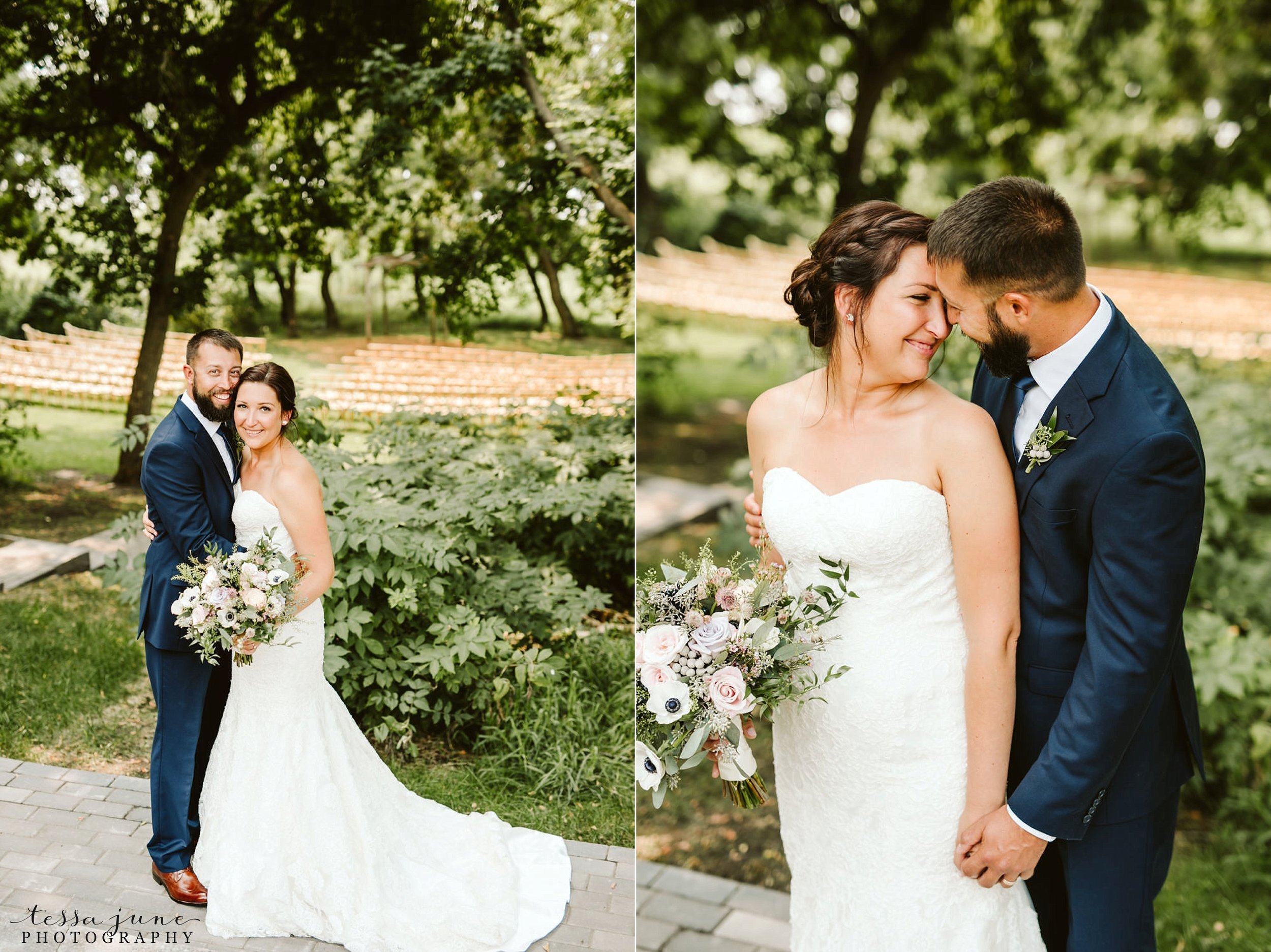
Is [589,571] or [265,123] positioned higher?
[265,123]

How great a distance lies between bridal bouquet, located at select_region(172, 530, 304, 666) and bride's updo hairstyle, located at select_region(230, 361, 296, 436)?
0.36m

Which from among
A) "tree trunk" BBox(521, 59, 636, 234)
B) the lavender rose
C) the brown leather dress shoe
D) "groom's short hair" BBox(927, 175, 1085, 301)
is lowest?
the brown leather dress shoe

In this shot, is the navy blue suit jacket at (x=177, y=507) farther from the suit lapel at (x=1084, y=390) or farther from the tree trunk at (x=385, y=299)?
the suit lapel at (x=1084, y=390)

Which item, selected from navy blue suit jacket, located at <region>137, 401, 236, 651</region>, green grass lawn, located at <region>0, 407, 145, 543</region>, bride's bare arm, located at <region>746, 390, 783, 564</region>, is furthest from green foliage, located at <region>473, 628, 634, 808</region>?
green grass lawn, located at <region>0, 407, 145, 543</region>

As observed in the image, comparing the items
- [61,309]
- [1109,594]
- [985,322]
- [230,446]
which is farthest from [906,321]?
[61,309]

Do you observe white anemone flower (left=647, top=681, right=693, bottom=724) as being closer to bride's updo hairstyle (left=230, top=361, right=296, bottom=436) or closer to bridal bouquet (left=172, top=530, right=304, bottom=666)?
bridal bouquet (left=172, top=530, right=304, bottom=666)

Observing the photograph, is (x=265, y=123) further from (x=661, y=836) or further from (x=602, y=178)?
(x=661, y=836)

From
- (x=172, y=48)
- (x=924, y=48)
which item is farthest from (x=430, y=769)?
(x=924, y=48)

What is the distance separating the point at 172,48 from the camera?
2896 millimetres

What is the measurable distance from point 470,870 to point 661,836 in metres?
0.96

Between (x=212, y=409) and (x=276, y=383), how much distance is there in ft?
0.59

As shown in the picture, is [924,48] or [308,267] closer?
[308,267]

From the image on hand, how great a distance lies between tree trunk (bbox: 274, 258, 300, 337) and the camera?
2.86 metres

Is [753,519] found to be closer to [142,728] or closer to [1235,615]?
[142,728]
